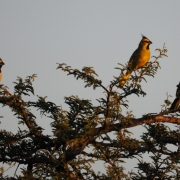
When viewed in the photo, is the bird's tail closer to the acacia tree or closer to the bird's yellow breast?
the acacia tree

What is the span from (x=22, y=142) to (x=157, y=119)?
1874 millimetres

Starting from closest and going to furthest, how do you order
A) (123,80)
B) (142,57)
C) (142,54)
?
1. (123,80)
2. (142,57)
3. (142,54)

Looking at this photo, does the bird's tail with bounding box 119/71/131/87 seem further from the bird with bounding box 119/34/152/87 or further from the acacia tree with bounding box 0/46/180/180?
the bird with bounding box 119/34/152/87

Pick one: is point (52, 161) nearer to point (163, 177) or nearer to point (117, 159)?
point (117, 159)

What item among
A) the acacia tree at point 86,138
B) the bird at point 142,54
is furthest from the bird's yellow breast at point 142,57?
the acacia tree at point 86,138

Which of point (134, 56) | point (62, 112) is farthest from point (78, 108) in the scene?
point (134, 56)

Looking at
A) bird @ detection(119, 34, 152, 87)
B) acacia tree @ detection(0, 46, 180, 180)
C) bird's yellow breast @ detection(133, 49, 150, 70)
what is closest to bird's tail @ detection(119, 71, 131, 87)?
acacia tree @ detection(0, 46, 180, 180)

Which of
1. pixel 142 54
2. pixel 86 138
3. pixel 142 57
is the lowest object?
pixel 86 138

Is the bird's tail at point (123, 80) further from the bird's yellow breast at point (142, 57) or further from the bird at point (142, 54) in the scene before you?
the bird's yellow breast at point (142, 57)

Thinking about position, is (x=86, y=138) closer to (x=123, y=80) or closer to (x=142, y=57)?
(x=123, y=80)

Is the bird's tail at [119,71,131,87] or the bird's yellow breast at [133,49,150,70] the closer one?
the bird's tail at [119,71,131,87]

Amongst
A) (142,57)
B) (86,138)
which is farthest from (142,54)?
(86,138)

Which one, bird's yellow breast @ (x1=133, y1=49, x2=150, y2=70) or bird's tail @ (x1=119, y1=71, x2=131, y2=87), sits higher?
bird's yellow breast @ (x1=133, y1=49, x2=150, y2=70)

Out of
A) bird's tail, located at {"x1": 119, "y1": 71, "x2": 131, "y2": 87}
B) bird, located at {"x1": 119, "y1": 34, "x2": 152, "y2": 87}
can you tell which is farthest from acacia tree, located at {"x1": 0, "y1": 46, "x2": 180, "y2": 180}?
bird, located at {"x1": 119, "y1": 34, "x2": 152, "y2": 87}
